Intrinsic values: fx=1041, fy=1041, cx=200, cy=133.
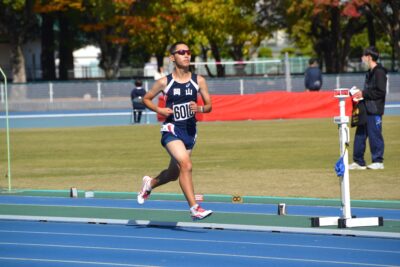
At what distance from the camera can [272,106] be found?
36281 mm

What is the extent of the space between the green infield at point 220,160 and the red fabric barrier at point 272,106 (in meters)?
2.65

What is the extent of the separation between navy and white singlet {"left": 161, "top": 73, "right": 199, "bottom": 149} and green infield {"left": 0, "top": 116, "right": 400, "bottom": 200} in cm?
373

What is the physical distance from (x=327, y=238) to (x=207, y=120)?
84.0 feet

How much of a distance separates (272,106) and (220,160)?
→ 15.1 meters

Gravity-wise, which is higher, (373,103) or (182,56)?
(182,56)

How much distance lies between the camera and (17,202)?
15.0m

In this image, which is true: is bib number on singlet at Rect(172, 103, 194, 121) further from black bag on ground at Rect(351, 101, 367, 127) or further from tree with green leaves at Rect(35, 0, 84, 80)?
tree with green leaves at Rect(35, 0, 84, 80)

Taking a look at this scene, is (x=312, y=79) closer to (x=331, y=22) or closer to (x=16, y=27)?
(x=331, y=22)

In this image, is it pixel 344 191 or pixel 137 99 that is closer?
pixel 344 191

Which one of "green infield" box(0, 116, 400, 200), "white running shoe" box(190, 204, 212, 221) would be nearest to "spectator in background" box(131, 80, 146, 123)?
"green infield" box(0, 116, 400, 200)

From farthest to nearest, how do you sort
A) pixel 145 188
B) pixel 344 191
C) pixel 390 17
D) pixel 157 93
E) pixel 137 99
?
pixel 390 17 < pixel 137 99 < pixel 145 188 < pixel 157 93 < pixel 344 191

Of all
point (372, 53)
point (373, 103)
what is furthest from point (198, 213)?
point (373, 103)

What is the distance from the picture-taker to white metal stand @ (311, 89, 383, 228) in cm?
1098

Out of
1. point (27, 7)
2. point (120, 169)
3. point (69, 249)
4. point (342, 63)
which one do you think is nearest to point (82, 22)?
point (27, 7)
